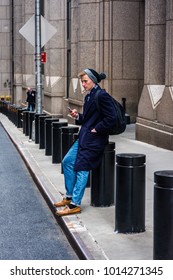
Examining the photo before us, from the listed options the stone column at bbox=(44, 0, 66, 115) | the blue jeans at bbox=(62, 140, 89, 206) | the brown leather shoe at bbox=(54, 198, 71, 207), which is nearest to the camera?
the blue jeans at bbox=(62, 140, 89, 206)

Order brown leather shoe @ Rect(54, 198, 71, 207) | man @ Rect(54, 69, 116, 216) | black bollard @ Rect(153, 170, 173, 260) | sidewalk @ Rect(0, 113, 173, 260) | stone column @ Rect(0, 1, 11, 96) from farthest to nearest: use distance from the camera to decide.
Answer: stone column @ Rect(0, 1, 11, 96) < brown leather shoe @ Rect(54, 198, 71, 207) < man @ Rect(54, 69, 116, 216) < sidewalk @ Rect(0, 113, 173, 260) < black bollard @ Rect(153, 170, 173, 260)

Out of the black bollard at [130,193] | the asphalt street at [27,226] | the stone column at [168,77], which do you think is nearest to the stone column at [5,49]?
the stone column at [168,77]

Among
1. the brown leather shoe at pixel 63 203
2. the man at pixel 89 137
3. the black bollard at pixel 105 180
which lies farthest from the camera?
the brown leather shoe at pixel 63 203

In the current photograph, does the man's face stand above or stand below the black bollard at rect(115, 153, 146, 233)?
above

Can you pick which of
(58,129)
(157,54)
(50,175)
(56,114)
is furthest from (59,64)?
(50,175)

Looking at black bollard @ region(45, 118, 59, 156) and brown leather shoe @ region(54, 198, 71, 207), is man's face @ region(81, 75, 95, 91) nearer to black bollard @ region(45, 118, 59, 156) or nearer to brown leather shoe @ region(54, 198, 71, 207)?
brown leather shoe @ region(54, 198, 71, 207)

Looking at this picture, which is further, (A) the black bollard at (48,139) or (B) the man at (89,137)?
(A) the black bollard at (48,139)

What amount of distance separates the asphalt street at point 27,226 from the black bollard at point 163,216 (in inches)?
49.4

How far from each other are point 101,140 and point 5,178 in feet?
16.8

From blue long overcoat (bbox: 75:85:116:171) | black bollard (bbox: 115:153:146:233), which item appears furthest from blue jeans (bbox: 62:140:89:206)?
black bollard (bbox: 115:153:146:233)

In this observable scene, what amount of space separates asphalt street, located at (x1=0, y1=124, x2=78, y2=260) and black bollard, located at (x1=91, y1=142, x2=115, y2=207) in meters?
0.73

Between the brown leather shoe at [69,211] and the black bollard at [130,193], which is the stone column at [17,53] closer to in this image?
the brown leather shoe at [69,211]

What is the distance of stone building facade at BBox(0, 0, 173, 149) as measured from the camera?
61.2 ft

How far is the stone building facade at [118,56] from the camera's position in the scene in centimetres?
1866
